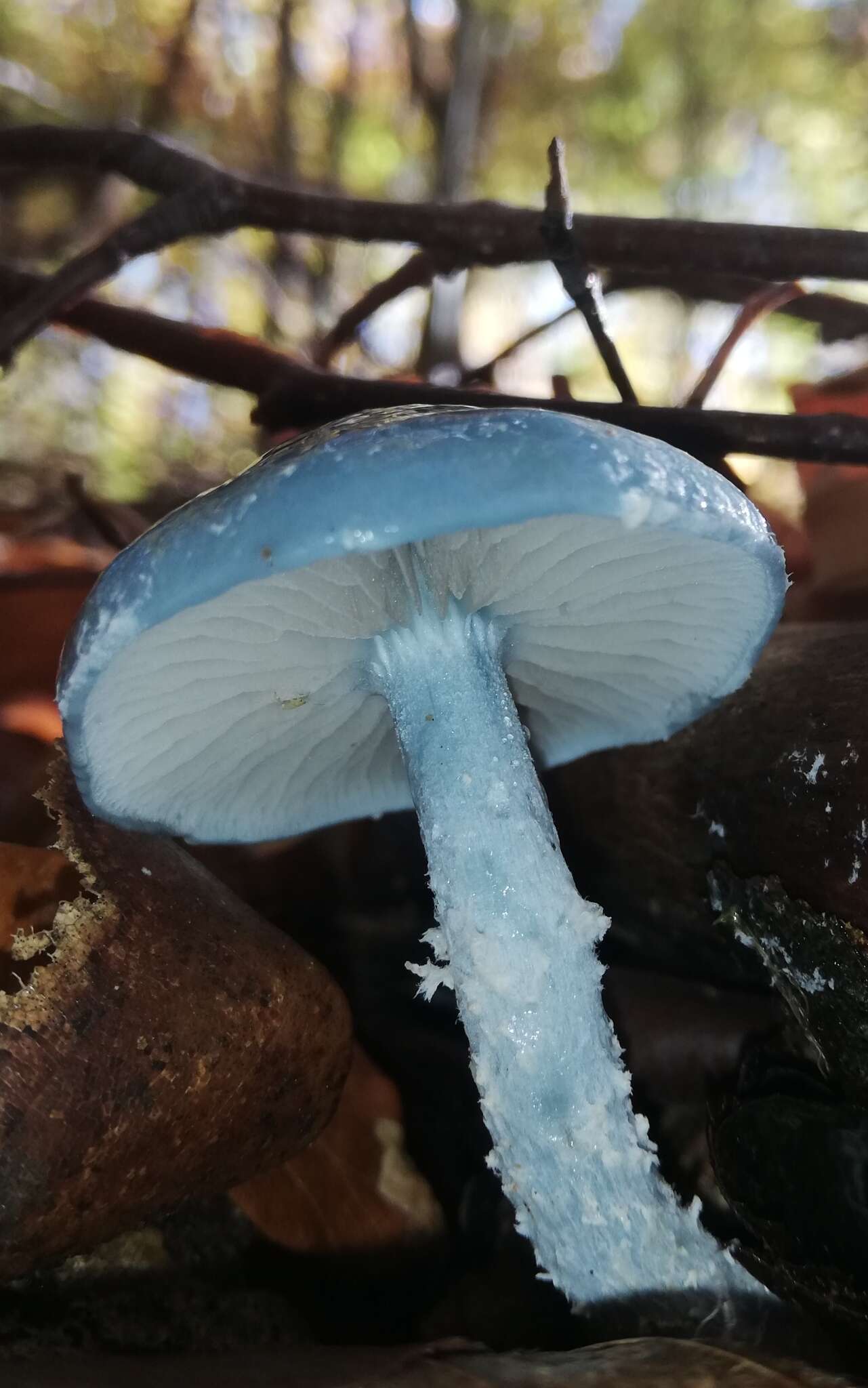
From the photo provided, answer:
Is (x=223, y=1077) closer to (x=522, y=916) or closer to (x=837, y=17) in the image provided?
(x=522, y=916)

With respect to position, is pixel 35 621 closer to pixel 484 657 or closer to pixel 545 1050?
pixel 484 657

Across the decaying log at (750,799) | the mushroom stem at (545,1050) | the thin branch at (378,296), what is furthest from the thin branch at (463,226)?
the mushroom stem at (545,1050)

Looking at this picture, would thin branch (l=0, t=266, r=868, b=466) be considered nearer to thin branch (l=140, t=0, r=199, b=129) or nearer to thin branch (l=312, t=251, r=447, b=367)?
thin branch (l=312, t=251, r=447, b=367)

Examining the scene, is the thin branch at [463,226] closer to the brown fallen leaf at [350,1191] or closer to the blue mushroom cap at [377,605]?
the blue mushroom cap at [377,605]

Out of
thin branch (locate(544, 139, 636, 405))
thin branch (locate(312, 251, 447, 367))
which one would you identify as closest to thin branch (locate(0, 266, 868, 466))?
thin branch (locate(544, 139, 636, 405))

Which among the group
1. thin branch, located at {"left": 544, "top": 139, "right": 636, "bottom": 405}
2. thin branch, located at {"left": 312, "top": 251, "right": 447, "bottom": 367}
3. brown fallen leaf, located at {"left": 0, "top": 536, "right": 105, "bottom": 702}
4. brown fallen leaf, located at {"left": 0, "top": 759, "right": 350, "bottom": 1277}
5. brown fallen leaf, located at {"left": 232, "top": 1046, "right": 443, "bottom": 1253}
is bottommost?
brown fallen leaf, located at {"left": 232, "top": 1046, "right": 443, "bottom": 1253}

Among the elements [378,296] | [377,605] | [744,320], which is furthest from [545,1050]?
[378,296]
